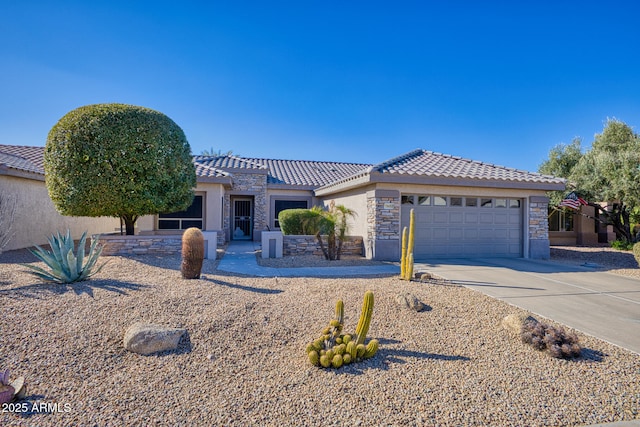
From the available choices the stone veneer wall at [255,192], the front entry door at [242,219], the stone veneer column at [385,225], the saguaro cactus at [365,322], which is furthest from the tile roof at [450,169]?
the front entry door at [242,219]

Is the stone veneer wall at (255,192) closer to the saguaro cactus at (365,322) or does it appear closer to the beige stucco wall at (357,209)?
the beige stucco wall at (357,209)

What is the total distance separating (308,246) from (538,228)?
899 cm

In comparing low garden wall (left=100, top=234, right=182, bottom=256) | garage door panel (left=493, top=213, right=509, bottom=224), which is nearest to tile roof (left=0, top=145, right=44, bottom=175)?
low garden wall (left=100, top=234, right=182, bottom=256)

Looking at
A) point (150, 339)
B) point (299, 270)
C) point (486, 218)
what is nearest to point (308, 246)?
point (299, 270)

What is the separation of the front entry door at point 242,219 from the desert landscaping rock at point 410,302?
47.5 feet

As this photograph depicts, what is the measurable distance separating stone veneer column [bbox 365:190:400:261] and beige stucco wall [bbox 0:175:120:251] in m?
12.6

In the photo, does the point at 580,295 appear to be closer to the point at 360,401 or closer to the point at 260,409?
the point at 360,401

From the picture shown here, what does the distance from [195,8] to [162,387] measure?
10284mm

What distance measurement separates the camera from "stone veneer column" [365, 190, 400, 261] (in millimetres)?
11531

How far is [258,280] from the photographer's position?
25.2 ft

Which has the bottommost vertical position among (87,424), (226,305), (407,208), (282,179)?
(87,424)

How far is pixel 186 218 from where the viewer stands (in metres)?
15.5

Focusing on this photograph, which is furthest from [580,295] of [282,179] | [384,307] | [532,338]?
[282,179]

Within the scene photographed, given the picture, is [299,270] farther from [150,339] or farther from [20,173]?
[20,173]
